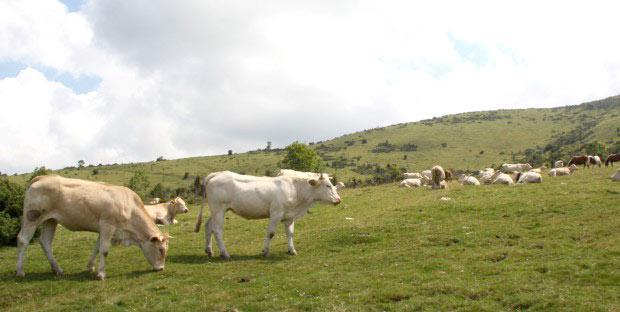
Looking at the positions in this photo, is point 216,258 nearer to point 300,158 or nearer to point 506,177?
point 506,177

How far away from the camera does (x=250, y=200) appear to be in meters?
19.3

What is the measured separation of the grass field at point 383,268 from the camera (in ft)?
42.9

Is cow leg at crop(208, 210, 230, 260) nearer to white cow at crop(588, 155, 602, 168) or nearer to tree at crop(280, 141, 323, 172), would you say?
white cow at crop(588, 155, 602, 168)

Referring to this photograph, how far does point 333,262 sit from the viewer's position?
17875mm

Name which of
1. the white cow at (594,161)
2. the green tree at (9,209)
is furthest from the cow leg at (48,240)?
the white cow at (594,161)

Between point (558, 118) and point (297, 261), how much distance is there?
579 feet

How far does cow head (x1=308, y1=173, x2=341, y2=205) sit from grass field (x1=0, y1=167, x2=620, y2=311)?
6.23 feet

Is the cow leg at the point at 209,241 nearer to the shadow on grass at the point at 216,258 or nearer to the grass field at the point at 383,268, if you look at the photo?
the shadow on grass at the point at 216,258

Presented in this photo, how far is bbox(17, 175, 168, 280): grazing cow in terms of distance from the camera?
16.0 m

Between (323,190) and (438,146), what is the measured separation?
451ft

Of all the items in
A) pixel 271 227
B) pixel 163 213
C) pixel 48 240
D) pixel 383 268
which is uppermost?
pixel 48 240

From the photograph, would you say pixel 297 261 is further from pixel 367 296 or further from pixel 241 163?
pixel 241 163

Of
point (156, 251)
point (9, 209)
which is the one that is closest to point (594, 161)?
point (156, 251)

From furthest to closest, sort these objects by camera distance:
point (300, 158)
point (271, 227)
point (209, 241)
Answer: point (300, 158) < point (209, 241) < point (271, 227)
